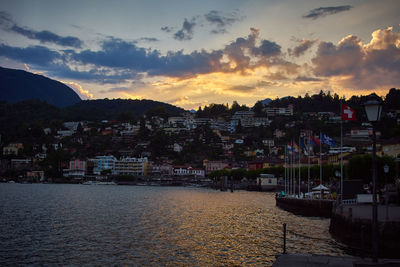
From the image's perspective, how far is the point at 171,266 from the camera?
22891 millimetres

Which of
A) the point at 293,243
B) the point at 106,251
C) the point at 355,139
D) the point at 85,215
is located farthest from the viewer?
the point at 355,139

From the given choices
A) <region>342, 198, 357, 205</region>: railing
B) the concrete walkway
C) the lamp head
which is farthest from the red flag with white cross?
<region>342, 198, 357, 205</region>: railing

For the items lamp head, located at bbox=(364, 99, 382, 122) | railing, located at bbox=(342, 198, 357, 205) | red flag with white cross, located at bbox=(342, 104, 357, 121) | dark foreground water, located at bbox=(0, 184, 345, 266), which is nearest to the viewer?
lamp head, located at bbox=(364, 99, 382, 122)

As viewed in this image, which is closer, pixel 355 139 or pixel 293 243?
pixel 293 243

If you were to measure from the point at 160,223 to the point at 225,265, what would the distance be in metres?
18.9

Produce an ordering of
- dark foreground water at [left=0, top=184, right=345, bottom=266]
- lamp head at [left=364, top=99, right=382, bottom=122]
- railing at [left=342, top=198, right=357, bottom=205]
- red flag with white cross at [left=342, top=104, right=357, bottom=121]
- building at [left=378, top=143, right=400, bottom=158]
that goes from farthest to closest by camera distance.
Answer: building at [left=378, top=143, right=400, bottom=158], railing at [left=342, top=198, right=357, bottom=205], dark foreground water at [left=0, top=184, right=345, bottom=266], red flag with white cross at [left=342, top=104, right=357, bottom=121], lamp head at [left=364, top=99, right=382, bottom=122]

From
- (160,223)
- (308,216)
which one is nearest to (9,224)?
(160,223)

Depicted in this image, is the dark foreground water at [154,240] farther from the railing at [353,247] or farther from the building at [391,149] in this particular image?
the building at [391,149]

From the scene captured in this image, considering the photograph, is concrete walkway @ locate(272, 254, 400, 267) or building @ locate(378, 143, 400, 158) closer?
concrete walkway @ locate(272, 254, 400, 267)

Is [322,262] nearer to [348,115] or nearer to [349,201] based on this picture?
[348,115]

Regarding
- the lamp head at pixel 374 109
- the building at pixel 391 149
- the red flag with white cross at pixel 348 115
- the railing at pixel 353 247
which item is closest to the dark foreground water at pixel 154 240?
the railing at pixel 353 247

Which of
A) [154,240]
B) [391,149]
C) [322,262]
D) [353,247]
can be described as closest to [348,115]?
[353,247]

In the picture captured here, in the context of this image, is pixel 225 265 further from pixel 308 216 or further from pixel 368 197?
pixel 308 216

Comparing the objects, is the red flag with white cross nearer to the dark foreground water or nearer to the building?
the dark foreground water
